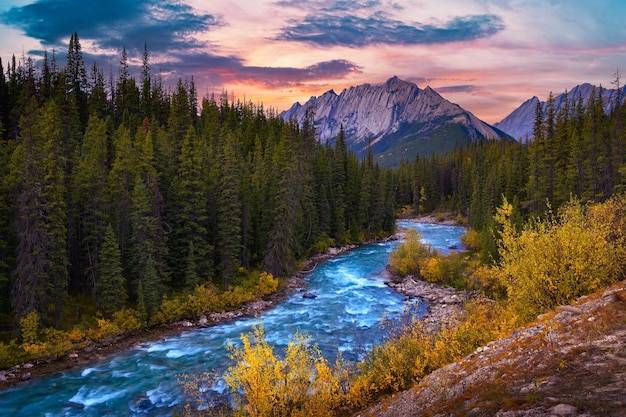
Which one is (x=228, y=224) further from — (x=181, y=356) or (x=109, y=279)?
(x=181, y=356)

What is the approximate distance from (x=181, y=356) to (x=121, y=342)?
646 centimetres

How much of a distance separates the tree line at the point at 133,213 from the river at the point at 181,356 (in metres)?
6.57

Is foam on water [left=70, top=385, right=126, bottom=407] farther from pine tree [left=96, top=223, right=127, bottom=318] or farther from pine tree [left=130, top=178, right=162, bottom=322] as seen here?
pine tree [left=130, top=178, right=162, bottom=322]

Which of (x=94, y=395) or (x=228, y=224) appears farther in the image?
(x=228, y=224)

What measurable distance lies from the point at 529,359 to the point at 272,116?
116 meters

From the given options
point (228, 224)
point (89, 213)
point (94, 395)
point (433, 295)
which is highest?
point (89, 213)

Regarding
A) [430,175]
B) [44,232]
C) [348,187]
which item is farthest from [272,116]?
[44,232]

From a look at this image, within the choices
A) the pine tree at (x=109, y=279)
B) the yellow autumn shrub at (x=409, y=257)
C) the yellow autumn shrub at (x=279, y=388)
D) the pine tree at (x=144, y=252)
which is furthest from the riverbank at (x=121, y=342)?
the yellow autumn shrub at (x=279, y=388)

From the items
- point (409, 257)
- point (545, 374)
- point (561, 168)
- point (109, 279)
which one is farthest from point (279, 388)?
point (561, 168)

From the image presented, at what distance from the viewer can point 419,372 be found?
1736 cm

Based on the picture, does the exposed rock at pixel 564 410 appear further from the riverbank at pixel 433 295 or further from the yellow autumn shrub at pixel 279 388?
the riverbank at pixel 433 295

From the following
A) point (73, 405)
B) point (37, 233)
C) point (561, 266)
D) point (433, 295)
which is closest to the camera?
point (561, 266)

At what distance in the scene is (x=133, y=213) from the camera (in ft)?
129

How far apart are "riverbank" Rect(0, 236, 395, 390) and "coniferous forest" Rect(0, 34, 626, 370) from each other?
4.59ft
